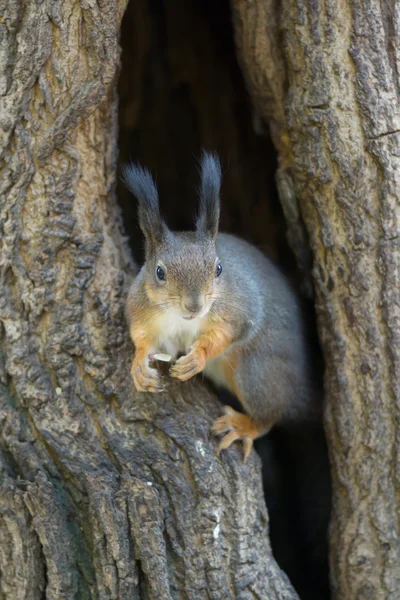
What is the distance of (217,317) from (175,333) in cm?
16

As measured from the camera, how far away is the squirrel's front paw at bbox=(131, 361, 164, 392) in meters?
2.20

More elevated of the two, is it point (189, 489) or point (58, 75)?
point (58, 75)

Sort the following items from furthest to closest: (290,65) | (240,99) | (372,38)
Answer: (240,99) < (290,65) < (372,38)

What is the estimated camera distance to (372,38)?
2.24m

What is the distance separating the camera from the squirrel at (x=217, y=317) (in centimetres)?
216

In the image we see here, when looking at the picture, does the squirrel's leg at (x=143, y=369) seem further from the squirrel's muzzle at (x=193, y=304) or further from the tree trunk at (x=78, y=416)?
the squirrel's muzzle at (x=193, y=304)

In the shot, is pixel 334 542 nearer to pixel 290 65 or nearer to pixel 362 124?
pixel 362 124

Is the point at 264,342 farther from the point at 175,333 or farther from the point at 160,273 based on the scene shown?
the point at 160,273

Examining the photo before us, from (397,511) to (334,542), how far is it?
272 mm

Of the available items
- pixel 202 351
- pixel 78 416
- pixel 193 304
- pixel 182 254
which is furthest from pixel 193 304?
pixel 78 416

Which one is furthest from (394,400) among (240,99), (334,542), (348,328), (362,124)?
(240,99)

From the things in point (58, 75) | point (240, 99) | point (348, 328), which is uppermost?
point (240, 99)

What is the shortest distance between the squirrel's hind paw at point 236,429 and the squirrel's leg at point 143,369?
29 cm

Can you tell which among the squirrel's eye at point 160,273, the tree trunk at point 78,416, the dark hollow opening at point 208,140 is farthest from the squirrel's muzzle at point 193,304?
the dark hollow opening at point 208,140
